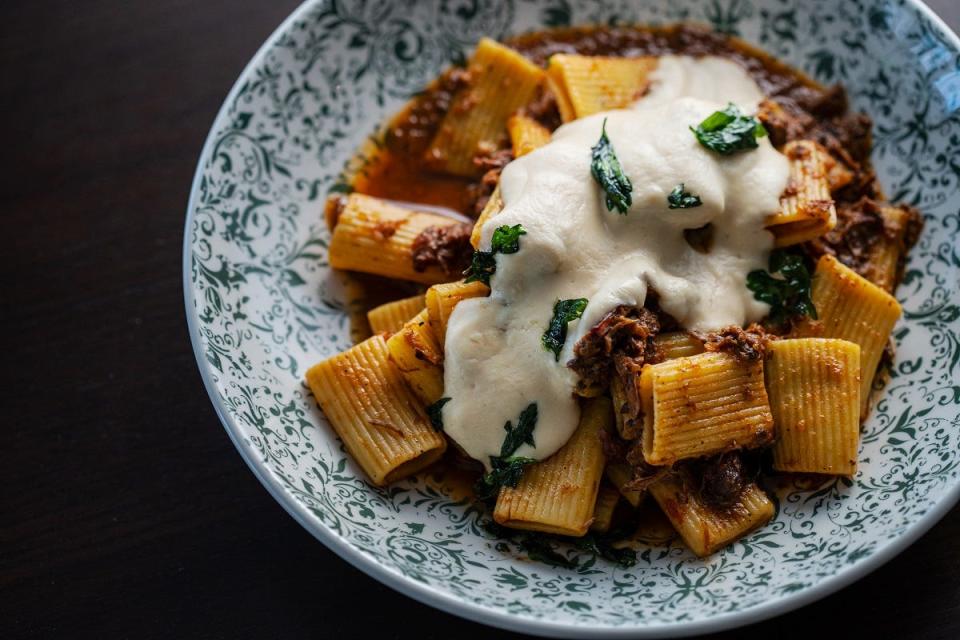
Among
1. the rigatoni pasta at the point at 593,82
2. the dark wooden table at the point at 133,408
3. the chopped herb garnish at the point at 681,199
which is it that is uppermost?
the rigatoni pasta at the point at 593,82

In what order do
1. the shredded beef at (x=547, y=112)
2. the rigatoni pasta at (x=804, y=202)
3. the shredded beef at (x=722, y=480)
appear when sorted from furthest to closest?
the shredded beef at (x=547, y=112), the rigatoni pasta at (x=804, y=202), the shredded beef at (x=722, y=480)

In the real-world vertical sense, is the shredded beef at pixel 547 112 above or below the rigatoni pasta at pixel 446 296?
above

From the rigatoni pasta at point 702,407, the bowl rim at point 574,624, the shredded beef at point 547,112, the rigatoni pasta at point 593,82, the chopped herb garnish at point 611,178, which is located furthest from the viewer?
the shredded beef at point 547,112

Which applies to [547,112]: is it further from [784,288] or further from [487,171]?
[784,288]

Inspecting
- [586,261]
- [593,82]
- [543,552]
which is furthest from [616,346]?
[593,82]

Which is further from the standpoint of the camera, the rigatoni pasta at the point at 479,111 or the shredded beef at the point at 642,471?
the rigatoni pasta at the point at 479,111

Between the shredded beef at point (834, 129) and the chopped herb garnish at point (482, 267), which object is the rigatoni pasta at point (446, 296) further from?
the shredded beef at point (834, 129)

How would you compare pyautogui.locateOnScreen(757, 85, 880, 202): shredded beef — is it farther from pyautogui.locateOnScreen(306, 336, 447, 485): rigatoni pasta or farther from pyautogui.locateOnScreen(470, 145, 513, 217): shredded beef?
pyautogui.locateOnScreen(306, 336, 447, 485): rigatoni pasta

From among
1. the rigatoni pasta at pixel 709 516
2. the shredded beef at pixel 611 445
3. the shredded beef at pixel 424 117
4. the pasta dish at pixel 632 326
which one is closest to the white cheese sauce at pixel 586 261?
the pasta dish at pixel 632 326
